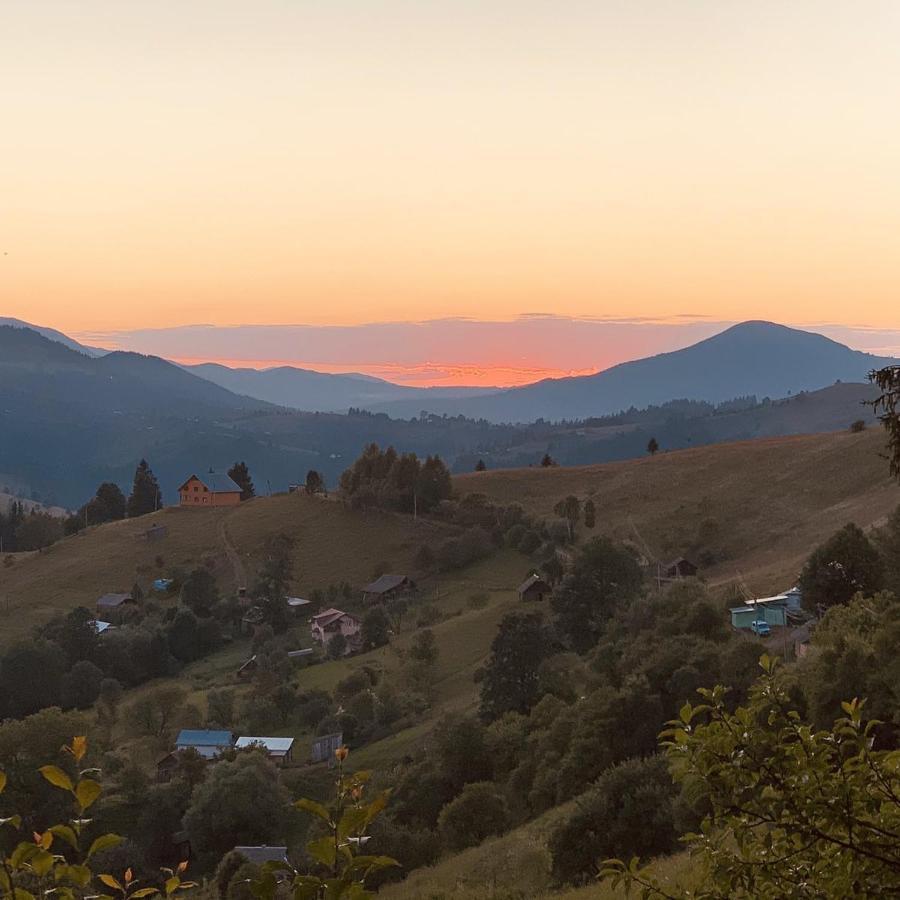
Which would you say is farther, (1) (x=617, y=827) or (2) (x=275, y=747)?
(2) (x=275, y=747)

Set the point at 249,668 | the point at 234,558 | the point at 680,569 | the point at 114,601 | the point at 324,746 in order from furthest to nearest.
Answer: the point at 234,558 < the point at 114,601 < the point at 680,569 < the point at 249,668 < the point at 324,746

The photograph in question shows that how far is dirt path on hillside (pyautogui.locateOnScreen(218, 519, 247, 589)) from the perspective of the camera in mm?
84706

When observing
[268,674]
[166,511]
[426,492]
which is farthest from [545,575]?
[166,511]

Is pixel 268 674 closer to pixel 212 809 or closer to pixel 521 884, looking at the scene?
pixel 212 809

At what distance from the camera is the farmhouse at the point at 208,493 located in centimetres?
10775

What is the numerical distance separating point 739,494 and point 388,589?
31.1 m

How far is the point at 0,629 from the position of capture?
76188mm

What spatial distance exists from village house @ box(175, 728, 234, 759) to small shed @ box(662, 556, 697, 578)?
3067 cm

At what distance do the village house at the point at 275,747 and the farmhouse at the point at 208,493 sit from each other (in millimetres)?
60611

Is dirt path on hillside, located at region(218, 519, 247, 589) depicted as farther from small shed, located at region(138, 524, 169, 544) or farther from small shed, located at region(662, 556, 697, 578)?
small shed, located at region(662, 556, 697, 578)

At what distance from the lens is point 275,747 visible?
4762cm

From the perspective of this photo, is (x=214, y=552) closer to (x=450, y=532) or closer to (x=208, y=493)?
(x=208, y=493)

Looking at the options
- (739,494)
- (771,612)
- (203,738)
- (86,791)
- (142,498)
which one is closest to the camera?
(86,791)

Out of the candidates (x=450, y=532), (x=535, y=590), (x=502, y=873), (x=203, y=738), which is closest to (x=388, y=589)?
(x=450, y=532)
